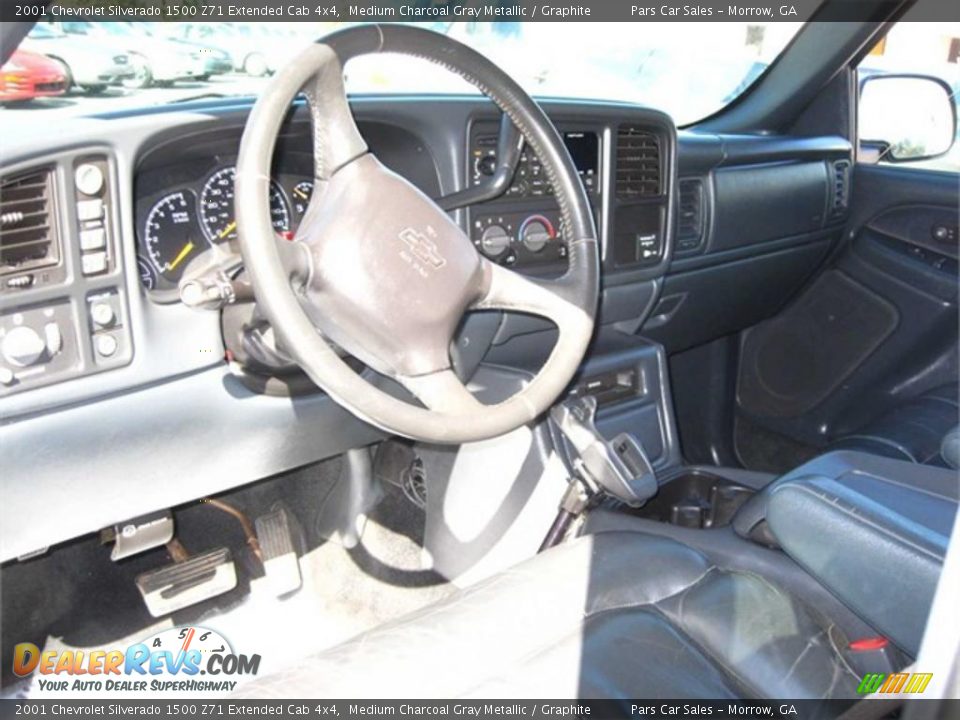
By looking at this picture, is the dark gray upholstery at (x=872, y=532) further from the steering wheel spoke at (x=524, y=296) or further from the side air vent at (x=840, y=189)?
the side air vent at (x=840, y=189)

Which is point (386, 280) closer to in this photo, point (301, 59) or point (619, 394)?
point (301, 59)

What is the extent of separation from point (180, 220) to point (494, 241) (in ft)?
2.00

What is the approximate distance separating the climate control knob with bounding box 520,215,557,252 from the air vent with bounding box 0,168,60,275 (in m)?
0.91

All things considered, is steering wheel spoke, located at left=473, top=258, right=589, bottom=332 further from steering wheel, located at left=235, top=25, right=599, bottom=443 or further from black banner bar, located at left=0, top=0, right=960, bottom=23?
black banner bar, located at left=0, top=0, right=960, bottom=23

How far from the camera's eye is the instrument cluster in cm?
151

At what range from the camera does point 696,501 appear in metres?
2.13

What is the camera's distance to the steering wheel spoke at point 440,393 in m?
1.33

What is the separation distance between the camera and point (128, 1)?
4.83ft

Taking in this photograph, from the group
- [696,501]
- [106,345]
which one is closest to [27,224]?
[106,345]

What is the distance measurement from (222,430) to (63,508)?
0.28 m

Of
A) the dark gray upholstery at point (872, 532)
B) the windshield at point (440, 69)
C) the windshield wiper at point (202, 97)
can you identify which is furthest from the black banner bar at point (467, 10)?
the dark gray upholstery at point (872, 532)

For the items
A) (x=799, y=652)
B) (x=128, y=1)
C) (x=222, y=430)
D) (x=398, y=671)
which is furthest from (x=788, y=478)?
(x=128, y=1)

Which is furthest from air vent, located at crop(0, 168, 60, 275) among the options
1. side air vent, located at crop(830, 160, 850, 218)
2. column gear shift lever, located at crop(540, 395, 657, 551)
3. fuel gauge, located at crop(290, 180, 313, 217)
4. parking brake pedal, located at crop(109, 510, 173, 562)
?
side air vent, located at crop(830, 160, 850, 218)

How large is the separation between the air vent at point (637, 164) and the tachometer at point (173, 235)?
0.98m
